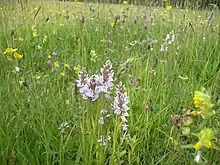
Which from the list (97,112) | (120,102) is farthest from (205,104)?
(97,112)

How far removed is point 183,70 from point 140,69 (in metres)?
0.53

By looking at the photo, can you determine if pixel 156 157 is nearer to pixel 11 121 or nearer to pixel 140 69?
pixel 11 121

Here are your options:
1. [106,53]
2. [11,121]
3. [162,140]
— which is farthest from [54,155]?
[106,53]

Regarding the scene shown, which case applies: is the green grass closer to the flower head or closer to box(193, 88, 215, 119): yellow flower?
the flower head

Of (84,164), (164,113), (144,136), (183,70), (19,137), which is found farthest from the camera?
(183,70)

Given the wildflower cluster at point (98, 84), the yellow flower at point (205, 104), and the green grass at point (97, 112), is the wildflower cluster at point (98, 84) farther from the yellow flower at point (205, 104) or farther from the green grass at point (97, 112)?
the yellow flower at point (205, 104)

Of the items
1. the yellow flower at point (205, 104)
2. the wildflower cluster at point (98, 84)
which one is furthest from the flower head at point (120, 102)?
the yellow flower at point (205, 104)

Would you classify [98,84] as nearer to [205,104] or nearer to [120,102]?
[120,102]

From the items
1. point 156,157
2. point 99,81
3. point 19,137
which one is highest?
point 99,81

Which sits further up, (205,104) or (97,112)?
(205,104)

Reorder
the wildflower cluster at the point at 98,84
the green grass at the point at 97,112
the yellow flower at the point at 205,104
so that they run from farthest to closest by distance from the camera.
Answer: the green grass at the point at 97,112, the wildflower cluster at the point at 98,84, the yellow flower at the point at 205,104

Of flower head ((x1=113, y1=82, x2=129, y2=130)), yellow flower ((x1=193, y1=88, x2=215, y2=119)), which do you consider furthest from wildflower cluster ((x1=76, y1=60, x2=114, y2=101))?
yellow flower ((x1=193, y1=88, x2=215, y2=119))

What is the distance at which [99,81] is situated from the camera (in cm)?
129

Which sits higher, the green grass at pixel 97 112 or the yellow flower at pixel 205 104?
the yellow flower at pixel 205 104
